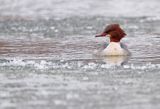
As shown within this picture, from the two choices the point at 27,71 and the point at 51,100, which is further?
the point at 27,71

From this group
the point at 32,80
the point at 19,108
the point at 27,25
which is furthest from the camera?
the point at 27,25

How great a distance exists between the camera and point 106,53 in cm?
1536

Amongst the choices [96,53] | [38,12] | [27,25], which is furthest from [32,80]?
[38,12]

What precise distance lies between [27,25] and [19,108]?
14.0m

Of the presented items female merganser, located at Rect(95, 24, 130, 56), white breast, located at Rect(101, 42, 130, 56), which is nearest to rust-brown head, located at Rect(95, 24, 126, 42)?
female merganser, located at Rect(95, 24, 130, 56)

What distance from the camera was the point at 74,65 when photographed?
13438mm

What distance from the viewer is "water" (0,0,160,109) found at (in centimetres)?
1021

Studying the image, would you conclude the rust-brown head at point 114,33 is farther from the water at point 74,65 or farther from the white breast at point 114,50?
the water at point 74,65

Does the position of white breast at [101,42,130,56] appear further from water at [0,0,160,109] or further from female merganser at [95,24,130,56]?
water at [0,0,160,109]

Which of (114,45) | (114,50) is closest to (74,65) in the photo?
(114,50)

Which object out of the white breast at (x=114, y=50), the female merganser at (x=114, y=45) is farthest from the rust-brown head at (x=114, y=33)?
the white breast at (x=114, y=50)

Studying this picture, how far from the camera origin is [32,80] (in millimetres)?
11797

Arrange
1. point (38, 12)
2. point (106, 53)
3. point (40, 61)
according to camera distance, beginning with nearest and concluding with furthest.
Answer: point (40, 61), point (106, 53), point (38, 12)

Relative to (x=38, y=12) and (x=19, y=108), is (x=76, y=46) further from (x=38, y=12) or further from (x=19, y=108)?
(x=38, y=12)
